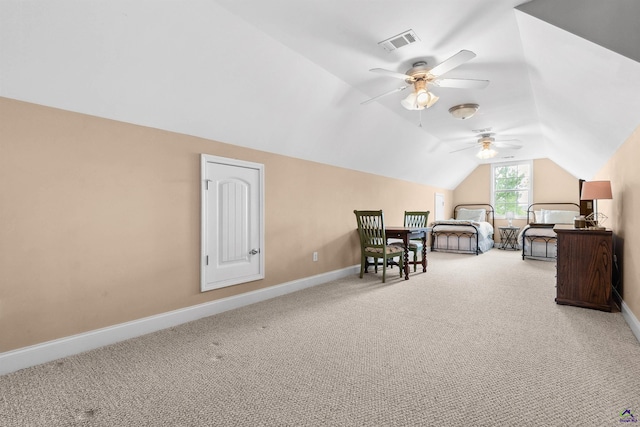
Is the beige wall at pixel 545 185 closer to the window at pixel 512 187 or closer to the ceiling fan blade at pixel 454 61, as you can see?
the window at pixel 512 187

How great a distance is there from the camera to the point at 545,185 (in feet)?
27.8

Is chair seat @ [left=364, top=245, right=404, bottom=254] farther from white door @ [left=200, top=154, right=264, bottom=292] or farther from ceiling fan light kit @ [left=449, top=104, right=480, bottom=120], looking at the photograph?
ceiling fan light kit @ [left=449, top=104, right=480, bottom=120]

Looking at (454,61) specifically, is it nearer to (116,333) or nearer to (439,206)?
(116,333)

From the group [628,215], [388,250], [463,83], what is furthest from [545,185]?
[463,83]

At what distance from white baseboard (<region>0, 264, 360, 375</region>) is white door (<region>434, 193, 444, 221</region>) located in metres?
6.25

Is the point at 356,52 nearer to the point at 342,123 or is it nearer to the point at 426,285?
the point at 342,123

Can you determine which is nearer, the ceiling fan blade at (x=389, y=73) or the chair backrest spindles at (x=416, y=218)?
the ceiling fan blade at (x=389, y=73)

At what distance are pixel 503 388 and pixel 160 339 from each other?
8.22 ft

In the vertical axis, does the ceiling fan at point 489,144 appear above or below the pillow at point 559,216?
above

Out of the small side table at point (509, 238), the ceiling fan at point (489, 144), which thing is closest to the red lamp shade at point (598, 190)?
the ceiling fan at point (489, 144)

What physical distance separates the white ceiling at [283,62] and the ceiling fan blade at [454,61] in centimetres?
21

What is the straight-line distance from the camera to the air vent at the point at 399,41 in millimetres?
2605

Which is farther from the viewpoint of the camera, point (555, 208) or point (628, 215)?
point (555, 208)

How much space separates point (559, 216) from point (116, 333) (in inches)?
380
